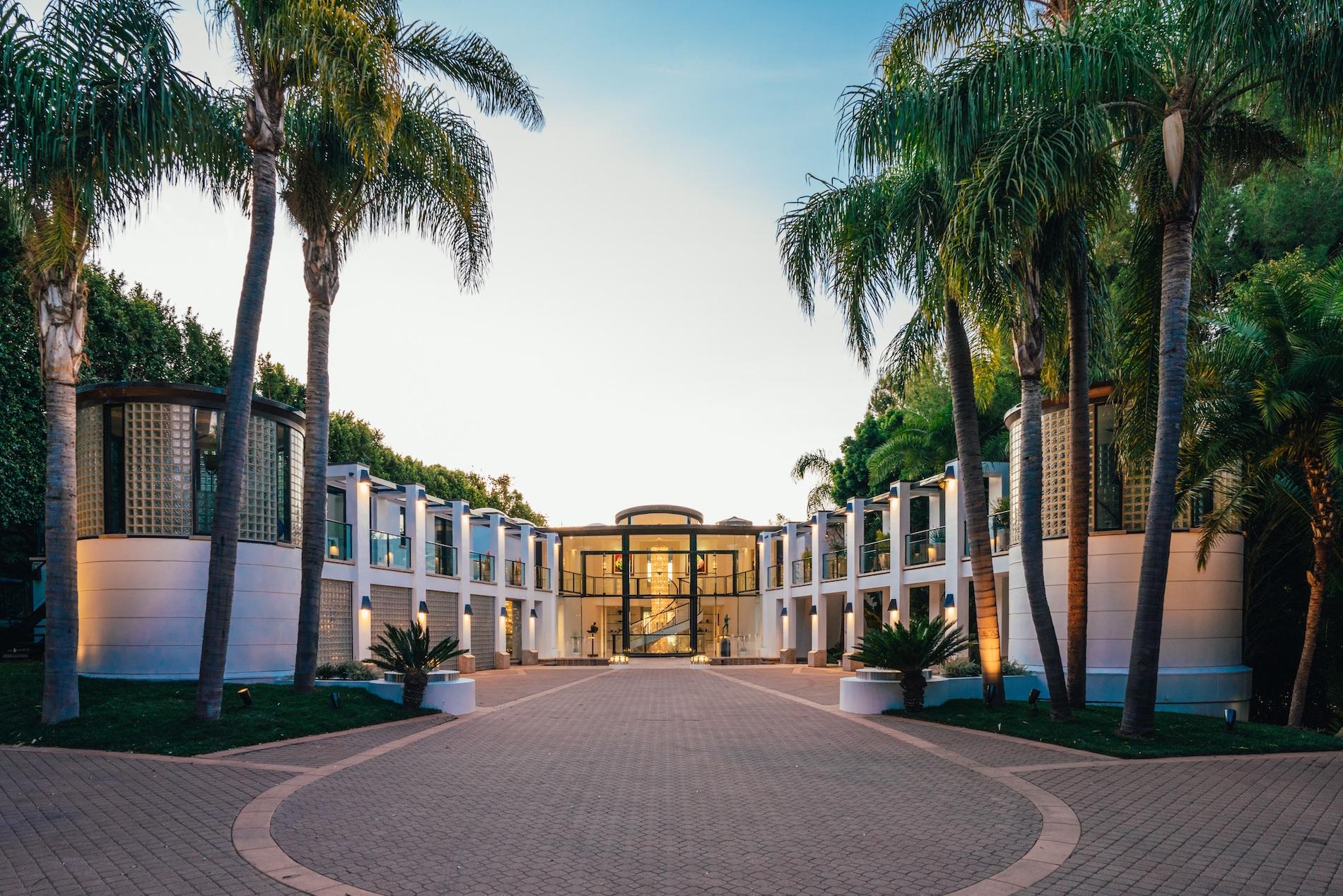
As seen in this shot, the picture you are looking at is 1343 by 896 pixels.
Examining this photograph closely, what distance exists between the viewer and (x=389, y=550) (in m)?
24.4

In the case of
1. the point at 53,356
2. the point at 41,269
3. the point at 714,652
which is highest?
the point at 41,269

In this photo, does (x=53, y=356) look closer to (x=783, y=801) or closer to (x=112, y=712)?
(x=112, y=712)

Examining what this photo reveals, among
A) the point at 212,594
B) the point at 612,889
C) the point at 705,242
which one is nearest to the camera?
the point at 612,889

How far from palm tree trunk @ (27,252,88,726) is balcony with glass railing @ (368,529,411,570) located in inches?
425

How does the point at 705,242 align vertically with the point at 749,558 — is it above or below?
above

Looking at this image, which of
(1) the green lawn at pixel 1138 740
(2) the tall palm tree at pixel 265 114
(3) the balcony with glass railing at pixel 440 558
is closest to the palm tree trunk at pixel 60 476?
(2) the tall palm tree at pixel 265 114

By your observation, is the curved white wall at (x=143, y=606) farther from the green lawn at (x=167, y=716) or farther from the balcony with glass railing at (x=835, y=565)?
the balcony with glass railing at (x=835, y=565)

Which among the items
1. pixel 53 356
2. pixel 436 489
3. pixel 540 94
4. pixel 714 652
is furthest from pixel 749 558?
pixel 53 356

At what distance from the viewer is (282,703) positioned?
13805 mm

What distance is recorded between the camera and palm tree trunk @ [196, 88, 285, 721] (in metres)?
12.0

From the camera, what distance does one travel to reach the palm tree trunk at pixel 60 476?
466 inches

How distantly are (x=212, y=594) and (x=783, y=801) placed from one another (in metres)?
8.27

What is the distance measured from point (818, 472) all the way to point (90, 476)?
103 ft

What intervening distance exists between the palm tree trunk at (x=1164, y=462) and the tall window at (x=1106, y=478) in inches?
207
